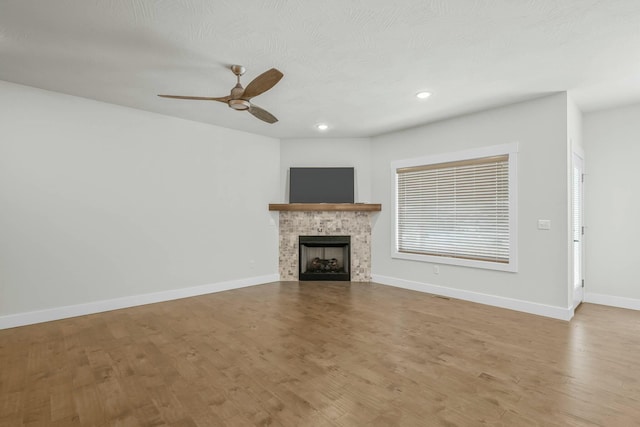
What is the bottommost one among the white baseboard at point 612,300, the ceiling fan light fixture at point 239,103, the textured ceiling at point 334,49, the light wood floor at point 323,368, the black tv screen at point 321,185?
the light wood floor at point 323,368

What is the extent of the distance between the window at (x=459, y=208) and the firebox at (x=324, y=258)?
3.41ft

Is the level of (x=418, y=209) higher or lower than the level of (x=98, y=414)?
higher

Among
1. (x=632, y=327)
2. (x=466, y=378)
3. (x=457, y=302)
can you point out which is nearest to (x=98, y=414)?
(x=466, y=378)

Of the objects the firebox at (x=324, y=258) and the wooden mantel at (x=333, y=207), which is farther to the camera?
the firebox at (x=324, y=258)

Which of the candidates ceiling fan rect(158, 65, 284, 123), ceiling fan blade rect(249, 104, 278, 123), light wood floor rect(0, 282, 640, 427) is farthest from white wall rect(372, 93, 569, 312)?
ceiling fan rect(158, 65, 284, 123)

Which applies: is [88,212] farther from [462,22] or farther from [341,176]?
[462,22]

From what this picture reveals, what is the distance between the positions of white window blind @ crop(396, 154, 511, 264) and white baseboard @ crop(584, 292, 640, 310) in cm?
153

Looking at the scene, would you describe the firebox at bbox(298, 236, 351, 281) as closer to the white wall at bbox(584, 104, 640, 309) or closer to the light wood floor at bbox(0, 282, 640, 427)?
the light wood floor at bbox(0, 282, 640, 427)

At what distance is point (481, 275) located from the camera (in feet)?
14.6

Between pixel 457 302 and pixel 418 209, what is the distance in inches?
63.0

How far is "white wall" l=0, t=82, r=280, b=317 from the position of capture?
3.56 metres

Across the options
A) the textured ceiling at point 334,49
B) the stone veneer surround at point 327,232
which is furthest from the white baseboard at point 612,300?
the stone veneer surround at point 327,232

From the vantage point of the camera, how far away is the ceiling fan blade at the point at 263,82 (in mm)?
2590

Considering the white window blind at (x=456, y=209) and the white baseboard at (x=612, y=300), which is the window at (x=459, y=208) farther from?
the white baseboard at (x=612, y=300)
